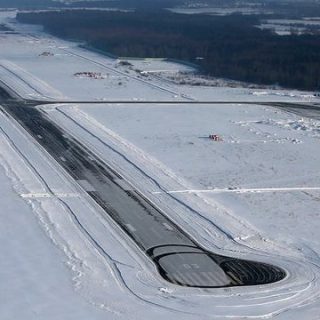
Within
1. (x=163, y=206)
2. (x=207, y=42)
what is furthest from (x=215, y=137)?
(x=207, y=42)

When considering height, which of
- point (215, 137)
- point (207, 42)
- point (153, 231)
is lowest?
point (207, 42)

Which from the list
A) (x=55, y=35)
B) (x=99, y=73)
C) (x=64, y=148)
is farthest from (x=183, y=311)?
(x=55, y=35)

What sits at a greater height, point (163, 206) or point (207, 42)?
point (163, 206)

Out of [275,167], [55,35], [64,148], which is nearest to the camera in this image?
[275,167]

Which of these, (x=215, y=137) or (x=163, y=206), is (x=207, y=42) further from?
(x=163, y=206)

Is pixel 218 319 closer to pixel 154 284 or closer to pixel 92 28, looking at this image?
pixel 154 284

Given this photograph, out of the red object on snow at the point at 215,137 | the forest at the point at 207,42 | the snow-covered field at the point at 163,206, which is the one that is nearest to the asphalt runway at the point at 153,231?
the snow-covered field at the point at 163,206

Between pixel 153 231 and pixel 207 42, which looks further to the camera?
pixel 207 42
